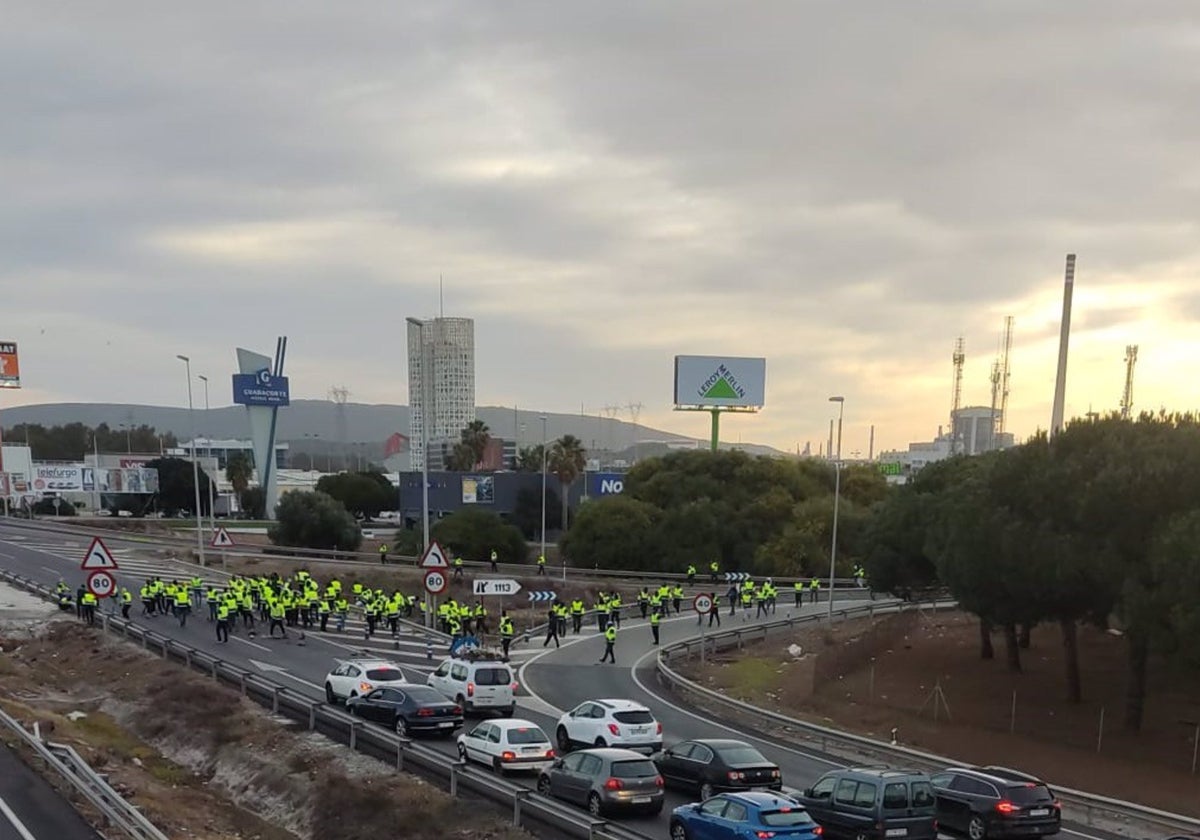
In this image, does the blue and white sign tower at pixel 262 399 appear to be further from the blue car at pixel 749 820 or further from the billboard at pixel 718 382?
the blue car at pixel 749 820

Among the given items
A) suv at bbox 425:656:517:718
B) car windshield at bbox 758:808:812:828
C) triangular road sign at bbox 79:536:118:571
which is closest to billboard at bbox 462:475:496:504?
triangular road sign at bbox 79:536:118:571

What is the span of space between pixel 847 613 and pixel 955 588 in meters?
17.9

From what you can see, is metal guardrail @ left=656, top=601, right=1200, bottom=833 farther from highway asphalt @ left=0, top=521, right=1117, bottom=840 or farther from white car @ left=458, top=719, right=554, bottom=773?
white car @ left=458, top=719, right=554, bottom=773

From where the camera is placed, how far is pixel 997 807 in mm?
15844

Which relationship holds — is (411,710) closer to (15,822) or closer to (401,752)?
(401,752)

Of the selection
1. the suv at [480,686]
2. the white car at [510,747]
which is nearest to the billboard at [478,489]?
the suv at [480,686]

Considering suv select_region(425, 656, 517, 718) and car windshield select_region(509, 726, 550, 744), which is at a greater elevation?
car windshield select_region(509, 726, 550, 744)

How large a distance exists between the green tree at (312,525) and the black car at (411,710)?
54.5m

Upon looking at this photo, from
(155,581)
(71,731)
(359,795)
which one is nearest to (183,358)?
(155,581)

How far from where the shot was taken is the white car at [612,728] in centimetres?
2020

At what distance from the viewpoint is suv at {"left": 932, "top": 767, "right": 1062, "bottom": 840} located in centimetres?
1577

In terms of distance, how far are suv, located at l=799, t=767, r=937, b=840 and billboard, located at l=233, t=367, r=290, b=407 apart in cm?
8834

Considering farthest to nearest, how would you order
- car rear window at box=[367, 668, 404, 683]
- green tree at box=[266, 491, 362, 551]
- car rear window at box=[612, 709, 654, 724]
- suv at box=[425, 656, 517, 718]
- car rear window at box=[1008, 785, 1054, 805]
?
green tree at box=[266, 491, 362, 551] < suv at box=[425, 656, 517, 718] < car rear window at box=[367, 668, 404, 683] < car rear window at box=[612, 709, 654, 724] < car rear window at box=[1008, 785, 1054, 805]

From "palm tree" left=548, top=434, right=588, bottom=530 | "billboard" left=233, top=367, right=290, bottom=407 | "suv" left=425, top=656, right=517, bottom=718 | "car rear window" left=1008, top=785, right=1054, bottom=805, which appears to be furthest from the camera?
"billboard" left=233, top=367, right=290, bottom=407
